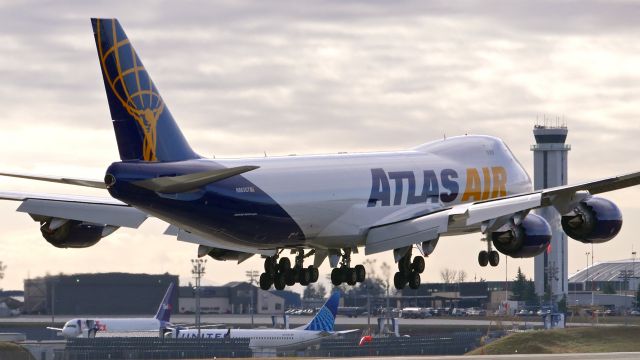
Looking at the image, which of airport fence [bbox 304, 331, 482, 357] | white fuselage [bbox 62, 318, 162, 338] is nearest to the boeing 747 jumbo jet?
airport fence [bbox 304, 331, 482, 357]

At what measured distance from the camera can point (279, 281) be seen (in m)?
59.7

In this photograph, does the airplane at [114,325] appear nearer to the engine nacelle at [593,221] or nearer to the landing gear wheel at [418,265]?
the landing gear wheel at [418,265]

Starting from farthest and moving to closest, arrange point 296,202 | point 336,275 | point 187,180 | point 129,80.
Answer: point 336,275 → point 296,202 → point 129,80 → point 187,180

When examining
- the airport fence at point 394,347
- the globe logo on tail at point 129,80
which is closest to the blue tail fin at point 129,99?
the globe logo on tail at point 129,80

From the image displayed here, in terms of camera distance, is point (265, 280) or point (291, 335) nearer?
point (265, 280)

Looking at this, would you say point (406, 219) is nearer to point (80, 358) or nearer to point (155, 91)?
point (155, 91)

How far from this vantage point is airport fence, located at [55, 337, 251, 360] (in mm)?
126188

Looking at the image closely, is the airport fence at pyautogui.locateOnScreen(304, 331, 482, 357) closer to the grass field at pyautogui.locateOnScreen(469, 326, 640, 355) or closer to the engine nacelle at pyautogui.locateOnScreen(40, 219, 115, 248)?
the grass field at pyautogui.locateOnScreen(469, 326, 640, 355)

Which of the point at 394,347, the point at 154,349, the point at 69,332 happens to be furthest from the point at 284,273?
the point at 69,332

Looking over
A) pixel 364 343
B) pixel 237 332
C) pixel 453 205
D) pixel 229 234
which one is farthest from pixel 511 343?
pixel 229 234

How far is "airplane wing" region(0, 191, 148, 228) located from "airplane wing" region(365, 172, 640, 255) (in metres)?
10.4

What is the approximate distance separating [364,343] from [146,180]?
8698 cm

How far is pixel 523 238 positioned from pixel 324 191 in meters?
9.02

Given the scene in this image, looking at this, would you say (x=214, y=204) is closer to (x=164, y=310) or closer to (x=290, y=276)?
(x=290, y=276)
